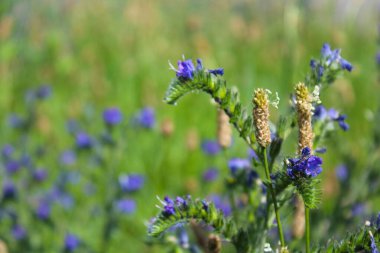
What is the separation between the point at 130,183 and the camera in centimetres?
405

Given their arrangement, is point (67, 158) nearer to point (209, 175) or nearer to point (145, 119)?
point (145, 119)

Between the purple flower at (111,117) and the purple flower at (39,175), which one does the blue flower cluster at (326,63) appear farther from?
the purple flower at (39,175)

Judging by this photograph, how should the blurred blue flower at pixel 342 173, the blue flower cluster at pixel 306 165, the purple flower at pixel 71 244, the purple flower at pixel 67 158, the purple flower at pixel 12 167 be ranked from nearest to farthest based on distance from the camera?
1. the blue flower cluster at pixel 306 165
2. the purple flower at pixel 71 244
3. the blurred blue flower at pixel 342 173
4. the purple flower at pixel 12 167
5. the purple flower at pixel 67 158

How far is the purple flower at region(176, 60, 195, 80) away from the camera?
1.48 metres

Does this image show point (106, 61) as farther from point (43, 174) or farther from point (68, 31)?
point (43, 174)

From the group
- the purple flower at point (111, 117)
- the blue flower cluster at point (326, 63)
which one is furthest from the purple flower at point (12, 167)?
the blue flower cluster at point (326, 63)

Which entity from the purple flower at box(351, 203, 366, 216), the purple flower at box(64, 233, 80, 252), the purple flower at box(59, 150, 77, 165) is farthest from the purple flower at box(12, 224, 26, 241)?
the purple flower at box(351, 203, 366, 216)

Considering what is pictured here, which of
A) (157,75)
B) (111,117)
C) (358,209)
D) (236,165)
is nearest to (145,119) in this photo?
(111,117)

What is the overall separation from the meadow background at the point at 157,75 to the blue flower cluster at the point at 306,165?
6.78 ft

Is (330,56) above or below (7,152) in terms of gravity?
below

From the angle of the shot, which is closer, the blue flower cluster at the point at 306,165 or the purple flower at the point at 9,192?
the blue flower cluster at the point at 306,165

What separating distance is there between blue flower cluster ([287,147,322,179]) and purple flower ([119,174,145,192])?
8.62 feet

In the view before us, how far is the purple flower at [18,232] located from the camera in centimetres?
369

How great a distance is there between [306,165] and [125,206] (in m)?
2.80
